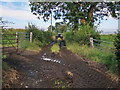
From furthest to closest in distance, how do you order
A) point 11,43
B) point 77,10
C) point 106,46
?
1. point 77,10
2. point 106,46
3. point 11,43

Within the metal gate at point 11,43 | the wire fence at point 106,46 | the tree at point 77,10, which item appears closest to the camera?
the wire fence at point 106,46

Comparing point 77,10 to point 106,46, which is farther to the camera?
point 77,10

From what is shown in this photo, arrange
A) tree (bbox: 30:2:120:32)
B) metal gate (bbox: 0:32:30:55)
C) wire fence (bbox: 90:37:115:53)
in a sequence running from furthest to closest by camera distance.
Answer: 1. tree (bbox: 30:2:120:32)
2. metal gate (bbox: 0:32:30:55)
3. wire fence (bbox: 90:37:115:53)

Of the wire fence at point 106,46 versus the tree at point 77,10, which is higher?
the tree at point 77,10

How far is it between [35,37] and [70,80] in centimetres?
1334

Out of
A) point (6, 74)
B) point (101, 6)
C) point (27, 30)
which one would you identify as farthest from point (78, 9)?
point (6, 74)

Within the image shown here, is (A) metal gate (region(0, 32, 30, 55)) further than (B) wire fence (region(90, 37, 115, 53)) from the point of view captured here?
Yes

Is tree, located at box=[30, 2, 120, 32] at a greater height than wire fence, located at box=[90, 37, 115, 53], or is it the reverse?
tree, located at box=[30, 2, 120, 32]

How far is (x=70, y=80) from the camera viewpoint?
18.5 ft

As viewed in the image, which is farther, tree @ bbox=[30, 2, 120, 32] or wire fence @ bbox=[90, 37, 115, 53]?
tree @ bbox=[30, 2, 120, 32]

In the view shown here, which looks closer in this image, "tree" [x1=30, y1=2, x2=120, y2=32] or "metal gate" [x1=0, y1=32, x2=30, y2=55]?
"metal gate" [x1=0, y1=32, x2=30, y2=55]

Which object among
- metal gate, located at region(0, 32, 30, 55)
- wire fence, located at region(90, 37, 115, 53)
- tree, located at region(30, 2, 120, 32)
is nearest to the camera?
wire fence, located at region(90, 37, 115, 53)

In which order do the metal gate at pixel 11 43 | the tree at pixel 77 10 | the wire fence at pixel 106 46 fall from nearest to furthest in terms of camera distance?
the wire fence at pixel 106 46 → the metal gate at pixel 11 43 → the tree at pixel 77 10

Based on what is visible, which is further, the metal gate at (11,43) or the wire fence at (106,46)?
the metal gate at (11,43)
